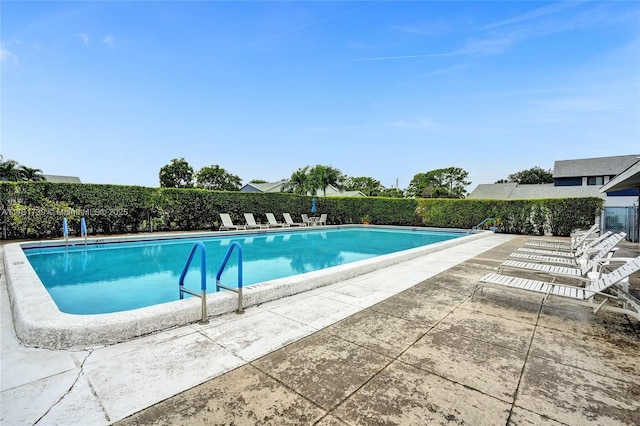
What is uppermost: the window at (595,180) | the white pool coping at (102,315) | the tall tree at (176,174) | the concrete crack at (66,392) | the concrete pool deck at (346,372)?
the tall tree at (176,174)

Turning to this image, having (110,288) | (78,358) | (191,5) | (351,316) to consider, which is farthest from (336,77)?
(78,358)

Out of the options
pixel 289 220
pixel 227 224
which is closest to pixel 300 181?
pixel 289 220

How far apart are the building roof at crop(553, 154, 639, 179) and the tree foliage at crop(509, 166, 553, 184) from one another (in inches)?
1163

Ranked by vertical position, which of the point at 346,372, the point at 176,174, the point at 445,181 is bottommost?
the point at 346,372

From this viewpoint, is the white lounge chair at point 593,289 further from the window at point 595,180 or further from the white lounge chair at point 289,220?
the window at point 595,180

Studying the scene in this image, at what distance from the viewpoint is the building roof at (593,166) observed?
1273 inches

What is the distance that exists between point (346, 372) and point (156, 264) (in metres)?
8.56

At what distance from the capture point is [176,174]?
50188 millimetres

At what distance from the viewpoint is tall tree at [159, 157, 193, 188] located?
4962 centimetres

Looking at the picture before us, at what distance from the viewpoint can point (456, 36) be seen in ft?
48.4

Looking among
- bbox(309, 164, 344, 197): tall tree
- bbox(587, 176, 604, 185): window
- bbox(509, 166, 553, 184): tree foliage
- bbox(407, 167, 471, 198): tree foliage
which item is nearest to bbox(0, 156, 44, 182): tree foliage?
bbox(309, 164, 344, 197): tall tree

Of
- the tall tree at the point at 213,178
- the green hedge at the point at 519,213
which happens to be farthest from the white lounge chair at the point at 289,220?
the tall tree at the point at 213,178

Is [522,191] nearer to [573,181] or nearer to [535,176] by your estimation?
[573,181]

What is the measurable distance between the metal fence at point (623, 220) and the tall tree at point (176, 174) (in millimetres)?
48751
